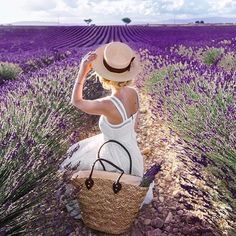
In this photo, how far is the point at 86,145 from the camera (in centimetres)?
298

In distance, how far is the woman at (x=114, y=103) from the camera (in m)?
2.62

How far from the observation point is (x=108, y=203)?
8.20ft

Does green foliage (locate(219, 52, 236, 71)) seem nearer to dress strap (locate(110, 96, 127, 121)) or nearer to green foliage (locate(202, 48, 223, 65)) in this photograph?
green foliage (locate(202, 48, 223, 65))

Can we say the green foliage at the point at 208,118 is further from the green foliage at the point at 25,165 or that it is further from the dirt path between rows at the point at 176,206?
the green foliage at the point at 25,165

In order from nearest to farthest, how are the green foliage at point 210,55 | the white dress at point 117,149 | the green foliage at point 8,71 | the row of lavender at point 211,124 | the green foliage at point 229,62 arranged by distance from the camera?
the row of lavender at point 211,124
the white dress at point 117,149
the green foliage at point 229,62
the green foliage at point 8,71
the green foliage at point 210,55

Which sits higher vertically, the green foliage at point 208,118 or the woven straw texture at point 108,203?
the green foliage at point 208,118

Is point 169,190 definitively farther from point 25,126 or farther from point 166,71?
point 166,71

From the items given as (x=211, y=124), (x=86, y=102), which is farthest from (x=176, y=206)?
(x=86, y=102)

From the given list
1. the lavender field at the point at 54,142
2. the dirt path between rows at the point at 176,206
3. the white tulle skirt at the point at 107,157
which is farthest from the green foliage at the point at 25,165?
the dirt path between rows at the point at 176,206

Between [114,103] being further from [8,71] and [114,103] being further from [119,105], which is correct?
[8,71]

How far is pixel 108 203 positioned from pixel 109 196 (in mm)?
44

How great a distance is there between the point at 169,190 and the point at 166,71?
265 cm

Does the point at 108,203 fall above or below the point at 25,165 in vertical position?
below

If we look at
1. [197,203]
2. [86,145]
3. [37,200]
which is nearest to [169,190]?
[197,203]
